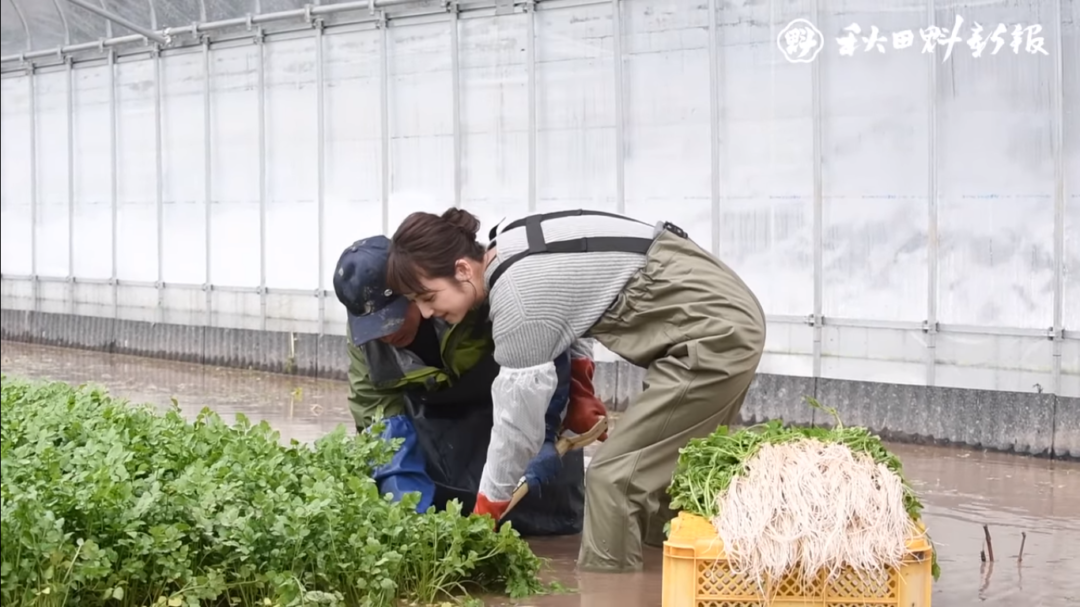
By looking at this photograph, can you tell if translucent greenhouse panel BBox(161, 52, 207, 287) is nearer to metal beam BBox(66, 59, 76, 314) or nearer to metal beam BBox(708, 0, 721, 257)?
metal beam BBox(66, 59, 76, 314)

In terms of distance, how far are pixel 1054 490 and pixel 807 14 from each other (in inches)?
153

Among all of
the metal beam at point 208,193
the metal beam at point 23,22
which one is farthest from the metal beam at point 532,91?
the metal beam at point 23,22

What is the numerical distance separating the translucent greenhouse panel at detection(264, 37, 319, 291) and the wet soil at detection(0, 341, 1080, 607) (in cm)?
116

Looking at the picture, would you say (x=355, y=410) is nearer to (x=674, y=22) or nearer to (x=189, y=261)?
(x=674, y=22)

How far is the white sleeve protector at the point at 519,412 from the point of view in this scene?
450 cm

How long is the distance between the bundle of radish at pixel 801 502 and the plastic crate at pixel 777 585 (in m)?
0.03

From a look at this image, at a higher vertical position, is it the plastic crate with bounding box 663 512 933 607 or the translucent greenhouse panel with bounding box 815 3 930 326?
the translucent greenhouse panel with bounding box 815 3 930 326

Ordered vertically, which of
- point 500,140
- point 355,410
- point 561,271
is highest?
point 500,140

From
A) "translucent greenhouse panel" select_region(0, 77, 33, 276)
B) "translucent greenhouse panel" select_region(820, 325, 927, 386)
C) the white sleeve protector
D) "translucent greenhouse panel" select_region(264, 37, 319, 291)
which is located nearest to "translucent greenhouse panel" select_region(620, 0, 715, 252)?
"translucent greenhouse panel" select_region(820, 325, 927, 386)

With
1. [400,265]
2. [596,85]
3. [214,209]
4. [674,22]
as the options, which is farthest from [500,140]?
[400,265]

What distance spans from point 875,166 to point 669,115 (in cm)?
176

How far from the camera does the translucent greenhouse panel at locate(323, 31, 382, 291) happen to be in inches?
506

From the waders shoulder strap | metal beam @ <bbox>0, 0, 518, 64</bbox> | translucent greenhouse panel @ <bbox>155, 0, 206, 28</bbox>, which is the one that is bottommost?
the waders shoulder strap

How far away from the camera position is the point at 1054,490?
704cm
